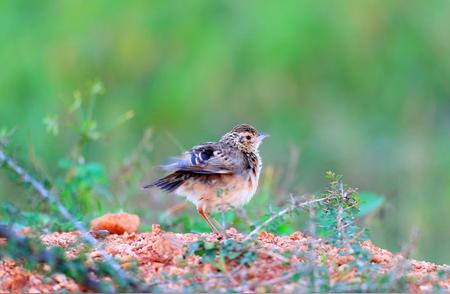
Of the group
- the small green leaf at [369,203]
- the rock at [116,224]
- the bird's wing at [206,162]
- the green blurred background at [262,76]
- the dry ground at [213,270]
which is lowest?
the dry ground at [213,270]

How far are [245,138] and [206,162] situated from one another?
36.5 inches

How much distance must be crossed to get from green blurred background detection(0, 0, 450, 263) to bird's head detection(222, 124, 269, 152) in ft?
12.8

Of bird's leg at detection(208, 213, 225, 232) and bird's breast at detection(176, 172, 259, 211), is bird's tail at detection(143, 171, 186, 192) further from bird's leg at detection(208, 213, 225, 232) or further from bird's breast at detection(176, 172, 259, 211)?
bird's leg at detection(208, 213, 225, 232)

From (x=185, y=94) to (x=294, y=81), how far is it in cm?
141

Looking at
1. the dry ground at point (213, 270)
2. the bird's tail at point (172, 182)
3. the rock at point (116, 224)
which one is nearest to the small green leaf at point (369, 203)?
the bird's tail at point (172, 182)

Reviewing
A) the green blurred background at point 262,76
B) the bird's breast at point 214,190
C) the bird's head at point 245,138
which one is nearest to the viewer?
the bird's breast at point 214,190

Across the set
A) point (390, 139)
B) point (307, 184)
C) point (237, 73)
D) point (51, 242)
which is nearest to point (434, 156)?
point (390, 139)

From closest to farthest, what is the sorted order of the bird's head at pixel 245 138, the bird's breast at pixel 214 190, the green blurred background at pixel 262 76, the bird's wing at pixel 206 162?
the bird's wing at pixel 206 162, the bird's breast at pixel 214 190, the bird's head at pixel 245 138, the green blurred background at pixel 262 76

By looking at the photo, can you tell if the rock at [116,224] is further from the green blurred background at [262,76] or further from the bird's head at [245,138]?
the green blurred background at [262,76]

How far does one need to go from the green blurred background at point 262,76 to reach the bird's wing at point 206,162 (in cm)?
463

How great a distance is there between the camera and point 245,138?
329 inches

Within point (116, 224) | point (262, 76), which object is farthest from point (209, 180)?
point (262, 76)

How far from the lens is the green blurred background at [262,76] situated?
13.0 meters

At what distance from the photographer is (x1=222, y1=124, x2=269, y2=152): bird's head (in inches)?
326
